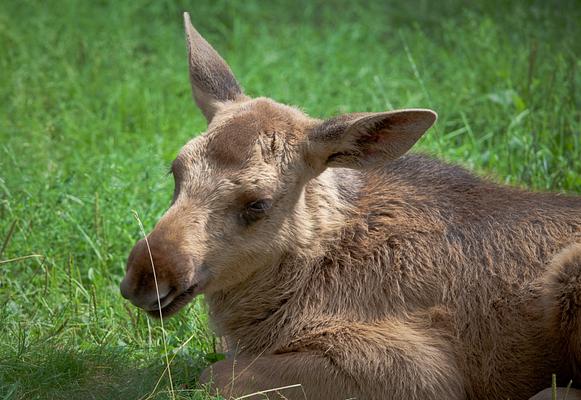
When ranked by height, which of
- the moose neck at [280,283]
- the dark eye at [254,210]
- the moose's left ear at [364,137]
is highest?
the moose's left ear at [364,137]

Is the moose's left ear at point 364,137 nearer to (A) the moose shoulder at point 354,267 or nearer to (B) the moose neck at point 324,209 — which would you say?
(A) the moose shoulder at point 354,267

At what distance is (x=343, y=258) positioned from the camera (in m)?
6.52

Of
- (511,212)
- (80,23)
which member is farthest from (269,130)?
(80,23)

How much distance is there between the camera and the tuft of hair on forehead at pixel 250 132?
6.11 meters

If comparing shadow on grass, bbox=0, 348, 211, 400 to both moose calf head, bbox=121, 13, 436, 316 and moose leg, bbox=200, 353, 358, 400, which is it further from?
moose calf head, bbox=121, 13, 436, 316

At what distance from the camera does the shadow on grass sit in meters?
6.05

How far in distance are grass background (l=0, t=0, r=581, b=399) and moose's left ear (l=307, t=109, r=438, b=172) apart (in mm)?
1456

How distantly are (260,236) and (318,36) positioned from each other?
577 centimetres

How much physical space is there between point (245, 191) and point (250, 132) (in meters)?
0.37

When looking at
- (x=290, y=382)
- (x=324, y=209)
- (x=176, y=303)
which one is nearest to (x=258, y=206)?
(x=324, y=209)

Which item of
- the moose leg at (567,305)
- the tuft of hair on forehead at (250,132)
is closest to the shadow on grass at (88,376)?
the tuft of hair on forehead at (250,132)

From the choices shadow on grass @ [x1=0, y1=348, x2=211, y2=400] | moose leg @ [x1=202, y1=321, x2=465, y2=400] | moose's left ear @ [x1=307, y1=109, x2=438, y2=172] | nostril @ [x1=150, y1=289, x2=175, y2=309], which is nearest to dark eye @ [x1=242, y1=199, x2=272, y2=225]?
moose's left ear @ [x1=307, y1=109, x2=438, y2=172]

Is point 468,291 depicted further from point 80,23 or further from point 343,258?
point 80,23

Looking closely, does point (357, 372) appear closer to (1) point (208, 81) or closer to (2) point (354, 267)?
(2) point (354, 267)
